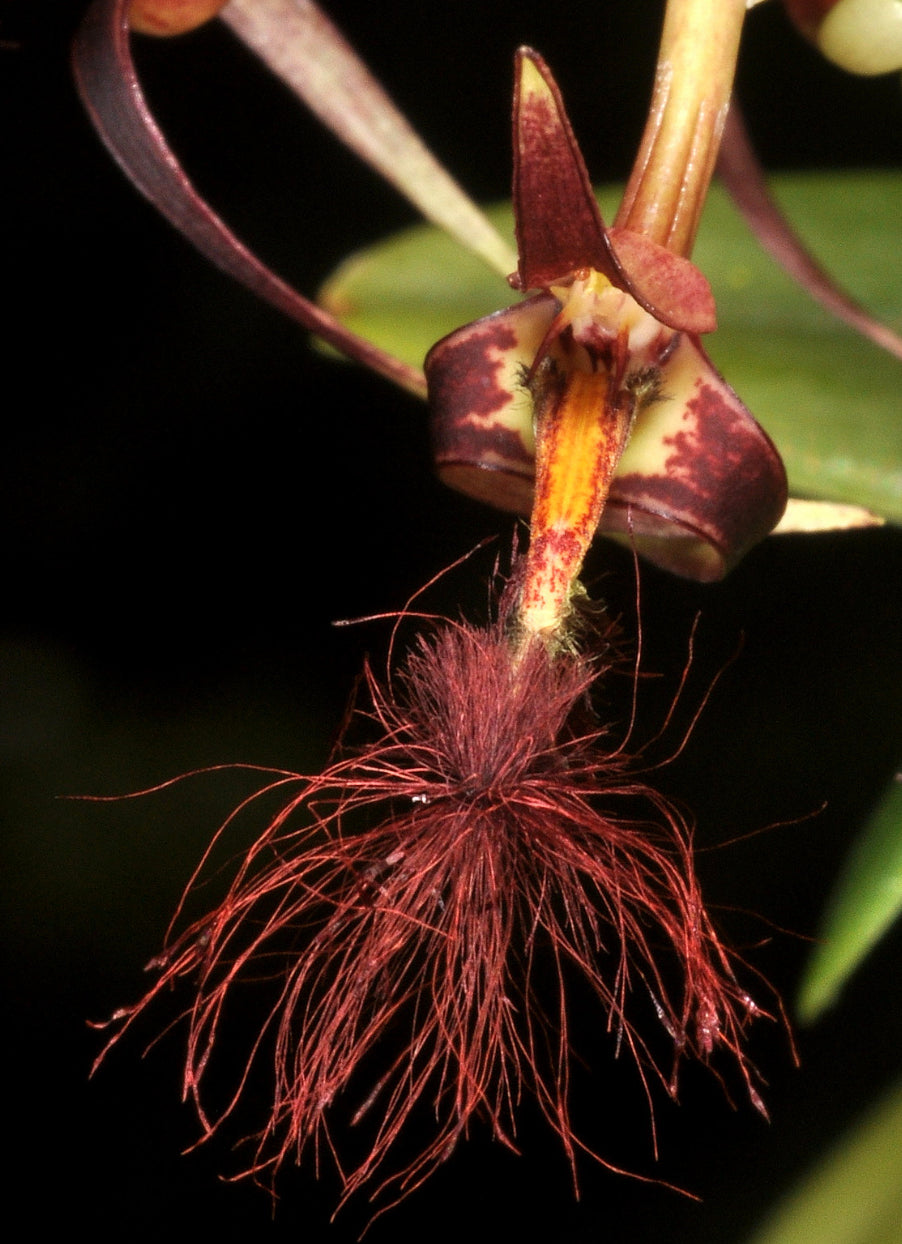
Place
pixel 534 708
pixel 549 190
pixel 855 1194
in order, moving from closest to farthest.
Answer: pixel 549 190 < pixel 534 708 < pixel 855 1194

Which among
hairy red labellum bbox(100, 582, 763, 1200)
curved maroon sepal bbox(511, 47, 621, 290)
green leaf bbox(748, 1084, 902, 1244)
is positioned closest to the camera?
curved maroon sepal bbox(511, 47, 621, 290)

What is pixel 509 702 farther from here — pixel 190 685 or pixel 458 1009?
pixel 190 685

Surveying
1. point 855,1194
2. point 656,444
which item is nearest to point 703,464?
point 656,444

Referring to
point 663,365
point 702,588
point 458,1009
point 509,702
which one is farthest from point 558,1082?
point 702,588

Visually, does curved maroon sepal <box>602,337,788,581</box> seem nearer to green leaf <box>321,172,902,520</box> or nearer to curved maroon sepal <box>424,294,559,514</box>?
curved maroon sepal <box>424,294,559,514</box>

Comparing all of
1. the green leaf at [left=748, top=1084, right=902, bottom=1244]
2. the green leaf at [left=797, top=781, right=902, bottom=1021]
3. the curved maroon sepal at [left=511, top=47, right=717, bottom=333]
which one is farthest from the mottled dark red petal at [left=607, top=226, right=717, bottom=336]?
the green leaf at [left=748, top=1084, right=902, bottom=1244]

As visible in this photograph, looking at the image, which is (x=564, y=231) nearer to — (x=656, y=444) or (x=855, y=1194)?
(x=656, y=444)

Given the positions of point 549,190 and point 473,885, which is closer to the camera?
point 549,190
